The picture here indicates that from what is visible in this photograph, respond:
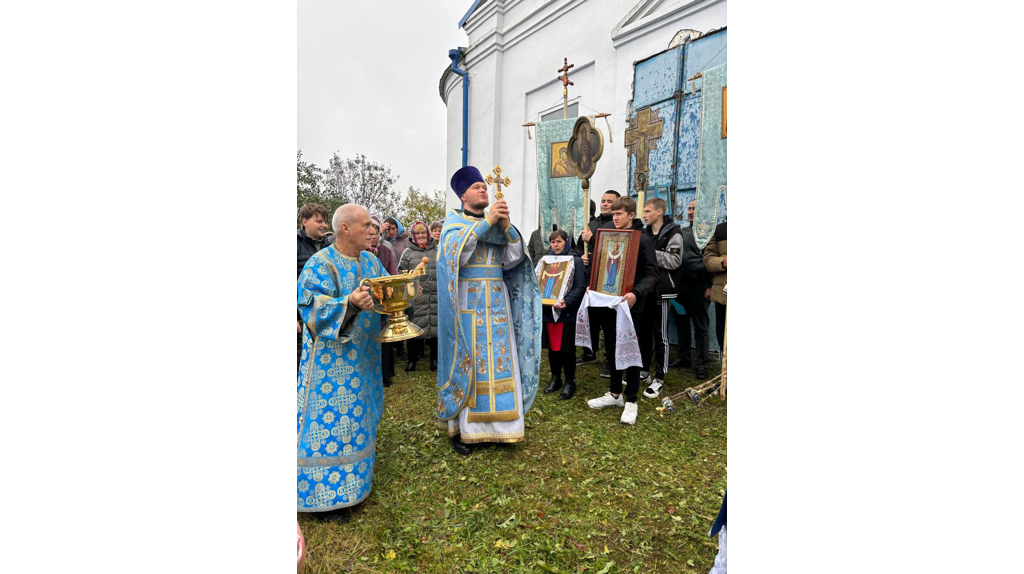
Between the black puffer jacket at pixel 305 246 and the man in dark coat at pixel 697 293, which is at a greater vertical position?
the black puffer jacket at pixel 305 246

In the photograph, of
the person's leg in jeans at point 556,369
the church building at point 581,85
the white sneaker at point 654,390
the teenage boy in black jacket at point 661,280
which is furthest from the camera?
the church building at point 581,85

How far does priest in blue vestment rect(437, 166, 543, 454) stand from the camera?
10.7 feet

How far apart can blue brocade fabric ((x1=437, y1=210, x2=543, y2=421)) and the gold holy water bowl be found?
93 cm

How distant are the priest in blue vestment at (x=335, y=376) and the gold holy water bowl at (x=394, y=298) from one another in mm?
129

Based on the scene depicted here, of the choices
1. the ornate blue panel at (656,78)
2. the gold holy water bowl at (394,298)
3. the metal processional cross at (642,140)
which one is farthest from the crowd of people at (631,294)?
the ornate blue panel at (656,78)

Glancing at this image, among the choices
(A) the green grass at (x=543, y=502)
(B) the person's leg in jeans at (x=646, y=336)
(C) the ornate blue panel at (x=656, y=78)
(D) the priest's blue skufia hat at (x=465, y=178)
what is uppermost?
(C) the ornate blue panel at (x=656, y=78)

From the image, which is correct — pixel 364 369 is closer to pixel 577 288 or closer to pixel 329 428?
pixel 329 428

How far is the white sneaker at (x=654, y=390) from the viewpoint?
486cm

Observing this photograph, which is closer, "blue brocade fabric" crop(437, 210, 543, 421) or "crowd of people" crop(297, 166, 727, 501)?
"crowd of people" crop(297, 166, 727, 501)

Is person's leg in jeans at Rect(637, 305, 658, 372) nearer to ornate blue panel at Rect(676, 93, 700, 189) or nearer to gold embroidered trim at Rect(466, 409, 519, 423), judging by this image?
gold embroidered trim at Rect(466, 409, 519, 423)

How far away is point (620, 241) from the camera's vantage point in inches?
164

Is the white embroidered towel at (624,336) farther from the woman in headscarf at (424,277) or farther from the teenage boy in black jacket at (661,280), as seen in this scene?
the woman in headscarf at (424,277)

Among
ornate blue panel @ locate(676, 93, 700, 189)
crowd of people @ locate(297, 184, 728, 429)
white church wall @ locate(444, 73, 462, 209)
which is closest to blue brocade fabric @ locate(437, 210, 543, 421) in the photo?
crowd of people @ locate(297, 184, 728, 429)

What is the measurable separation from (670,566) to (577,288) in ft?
9.75
